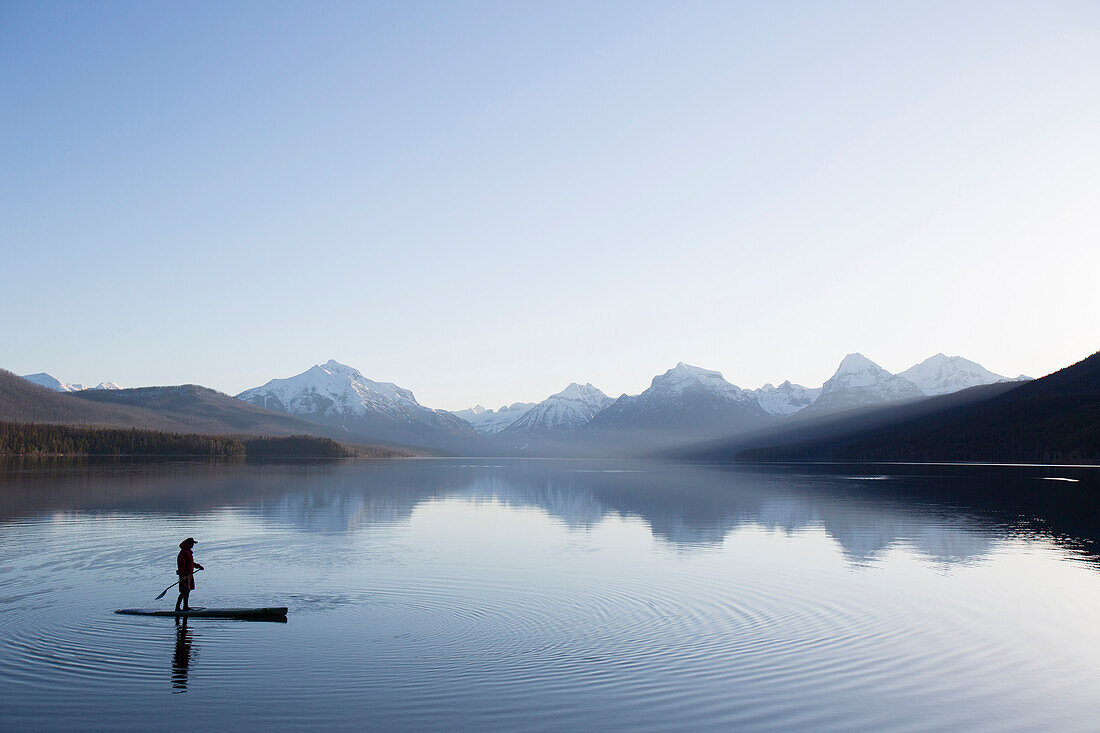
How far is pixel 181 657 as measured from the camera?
24781 mm

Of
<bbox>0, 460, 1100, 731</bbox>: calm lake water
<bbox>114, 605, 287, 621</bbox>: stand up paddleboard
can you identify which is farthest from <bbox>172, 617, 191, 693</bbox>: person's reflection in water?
<bbox>114, 605, 287, 621</bbox>: stand up paddleboard

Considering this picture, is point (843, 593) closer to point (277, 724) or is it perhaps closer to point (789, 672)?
Answer: point (789, 672)

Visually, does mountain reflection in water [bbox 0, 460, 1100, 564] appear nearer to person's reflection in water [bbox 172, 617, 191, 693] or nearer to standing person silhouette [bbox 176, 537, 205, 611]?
standing person silhouette [bbox 176, 537, 205, 611]

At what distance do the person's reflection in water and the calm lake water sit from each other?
95 millimetres

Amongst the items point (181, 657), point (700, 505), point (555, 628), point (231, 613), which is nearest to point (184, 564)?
point (231, 613)

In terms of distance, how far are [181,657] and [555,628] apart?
502 inches

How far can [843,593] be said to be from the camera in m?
37.1

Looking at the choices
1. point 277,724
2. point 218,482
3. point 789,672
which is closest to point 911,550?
point 789,672

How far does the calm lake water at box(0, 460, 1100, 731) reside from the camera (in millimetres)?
20344

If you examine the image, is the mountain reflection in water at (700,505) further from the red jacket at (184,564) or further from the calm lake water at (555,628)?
the red jacket at (184,564)

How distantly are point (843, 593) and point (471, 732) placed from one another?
2447 centimetres

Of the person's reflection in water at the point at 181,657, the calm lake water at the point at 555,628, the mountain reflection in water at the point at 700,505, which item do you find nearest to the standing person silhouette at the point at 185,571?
the person's reflection in water at the point at 181,657

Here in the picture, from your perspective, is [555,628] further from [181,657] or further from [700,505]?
[700,505]

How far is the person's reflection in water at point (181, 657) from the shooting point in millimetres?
22094
